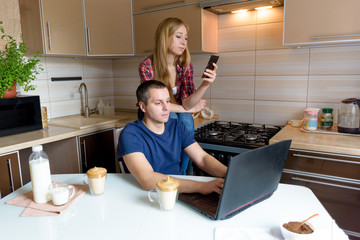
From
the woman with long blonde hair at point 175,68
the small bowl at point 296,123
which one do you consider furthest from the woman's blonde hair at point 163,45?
the small bowl at point 296,123

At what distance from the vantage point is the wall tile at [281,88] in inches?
98.8

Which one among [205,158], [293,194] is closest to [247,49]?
[205,158]

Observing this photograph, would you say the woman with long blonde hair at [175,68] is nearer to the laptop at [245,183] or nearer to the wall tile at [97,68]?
the laptop at [245,183]

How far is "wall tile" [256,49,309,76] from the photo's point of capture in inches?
97.2

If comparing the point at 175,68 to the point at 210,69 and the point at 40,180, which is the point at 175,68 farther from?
the point at 40,180

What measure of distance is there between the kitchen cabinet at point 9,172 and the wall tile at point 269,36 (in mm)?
2133

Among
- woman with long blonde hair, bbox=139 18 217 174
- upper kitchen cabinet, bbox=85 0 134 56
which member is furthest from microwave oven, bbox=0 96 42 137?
woman with long blonde hair, bbox=139 18 217 174

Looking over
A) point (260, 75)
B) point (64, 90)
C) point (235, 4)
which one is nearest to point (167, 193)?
point (235, 4)

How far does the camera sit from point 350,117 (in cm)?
212

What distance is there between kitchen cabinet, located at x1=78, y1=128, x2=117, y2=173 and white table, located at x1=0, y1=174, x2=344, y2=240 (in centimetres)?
128

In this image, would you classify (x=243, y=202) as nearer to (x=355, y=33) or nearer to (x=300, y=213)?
(x=300, y=213)

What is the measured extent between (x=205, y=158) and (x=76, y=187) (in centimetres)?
68

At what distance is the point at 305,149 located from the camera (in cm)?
194

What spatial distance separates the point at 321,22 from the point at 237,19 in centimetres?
84
